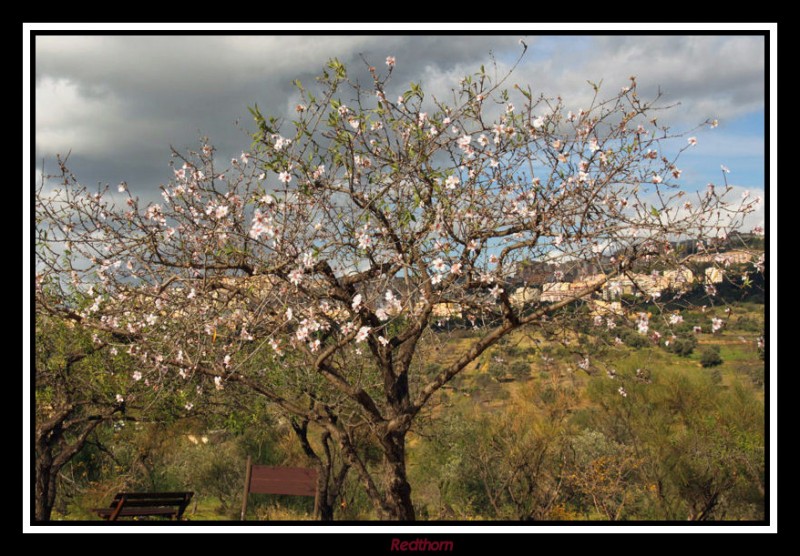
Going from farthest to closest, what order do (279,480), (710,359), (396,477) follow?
(710,359) → (279,480) → (396,477)

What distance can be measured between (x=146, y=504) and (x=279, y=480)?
317 centimetres

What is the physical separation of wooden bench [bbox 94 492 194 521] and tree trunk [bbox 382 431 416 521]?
575 centimetres

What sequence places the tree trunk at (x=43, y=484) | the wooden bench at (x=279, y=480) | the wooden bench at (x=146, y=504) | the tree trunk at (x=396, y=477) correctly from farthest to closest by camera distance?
the wooden bench at (x=279, y=480) < the tree trunk at (x=43, y=484) < the wooden bench at (x=146, y=504) < the tree trunk at (x=396, y=477)

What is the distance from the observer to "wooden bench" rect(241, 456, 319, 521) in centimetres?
1438

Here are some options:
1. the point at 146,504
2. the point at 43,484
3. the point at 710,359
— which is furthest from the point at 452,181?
the point at 710,359

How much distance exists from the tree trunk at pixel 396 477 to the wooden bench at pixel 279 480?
7.17 metres

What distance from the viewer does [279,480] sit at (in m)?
14.6

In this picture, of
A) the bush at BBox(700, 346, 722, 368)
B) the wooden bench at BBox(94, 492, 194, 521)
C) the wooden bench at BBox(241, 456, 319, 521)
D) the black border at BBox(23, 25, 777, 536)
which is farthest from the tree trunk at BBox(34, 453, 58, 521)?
the bush at BBox(700, 346, 722, 368)

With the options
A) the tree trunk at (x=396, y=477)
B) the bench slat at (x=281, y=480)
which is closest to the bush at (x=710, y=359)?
the bench slat at (x=281, y=480)

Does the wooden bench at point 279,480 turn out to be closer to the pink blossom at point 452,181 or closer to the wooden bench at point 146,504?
the wooden bench at point 146,504

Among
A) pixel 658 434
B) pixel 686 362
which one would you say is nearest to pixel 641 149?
pixel 658 434

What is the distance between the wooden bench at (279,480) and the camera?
14375 millimetres
